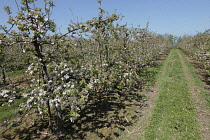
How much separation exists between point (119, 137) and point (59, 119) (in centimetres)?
287

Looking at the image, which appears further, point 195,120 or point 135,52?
point 135,52

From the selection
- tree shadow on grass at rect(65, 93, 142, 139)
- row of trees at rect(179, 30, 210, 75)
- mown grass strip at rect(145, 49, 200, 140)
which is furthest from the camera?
row of trees at rect(179, 30, 210, 75)

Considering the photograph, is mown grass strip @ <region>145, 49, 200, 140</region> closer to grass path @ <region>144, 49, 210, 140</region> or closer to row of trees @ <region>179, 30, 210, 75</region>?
grass path @ <region>144, 49, 210, 140</region>

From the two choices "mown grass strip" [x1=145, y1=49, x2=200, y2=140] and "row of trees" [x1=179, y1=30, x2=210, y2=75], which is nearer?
"mown grass strip" [x1=145, y1=49, x2=200, y2=140]

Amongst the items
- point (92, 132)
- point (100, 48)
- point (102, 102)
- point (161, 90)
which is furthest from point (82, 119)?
point (161, 90)

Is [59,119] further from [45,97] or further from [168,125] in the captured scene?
[168,125]

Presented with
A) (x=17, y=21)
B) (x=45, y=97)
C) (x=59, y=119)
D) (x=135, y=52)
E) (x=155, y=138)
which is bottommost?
(x=155, y=138)

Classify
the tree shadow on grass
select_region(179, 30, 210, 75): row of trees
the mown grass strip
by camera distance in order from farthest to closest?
select_region(179, 30, 210, 75): row of trees → the tree shadow on grass → the mown grass strip

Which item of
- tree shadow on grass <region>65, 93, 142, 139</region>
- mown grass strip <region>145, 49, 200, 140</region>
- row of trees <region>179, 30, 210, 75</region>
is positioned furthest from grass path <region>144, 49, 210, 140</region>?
row of trees <region>179, 30, 210, 75</region>

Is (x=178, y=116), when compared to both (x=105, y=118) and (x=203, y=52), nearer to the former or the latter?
(x=105, y=118)

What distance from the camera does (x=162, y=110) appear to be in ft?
25.1

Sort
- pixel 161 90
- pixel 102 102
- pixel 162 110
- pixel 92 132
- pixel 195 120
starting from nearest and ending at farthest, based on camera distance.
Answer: pixel 92 132
pixel 195 120
pixel 162 110
pixel 102 102
pixel 161 90

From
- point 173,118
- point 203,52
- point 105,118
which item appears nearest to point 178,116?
point 173,118

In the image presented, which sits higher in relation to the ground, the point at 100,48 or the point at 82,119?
the point at 100,48
